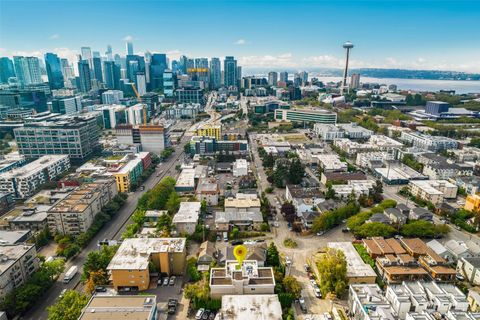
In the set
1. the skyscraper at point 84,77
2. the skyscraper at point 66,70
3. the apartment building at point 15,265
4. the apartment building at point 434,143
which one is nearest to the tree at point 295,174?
the apartment building at point 15,265

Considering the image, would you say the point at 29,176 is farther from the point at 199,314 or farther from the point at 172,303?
the point at 199,314

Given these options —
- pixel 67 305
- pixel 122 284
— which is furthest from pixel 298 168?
pixel 67 305

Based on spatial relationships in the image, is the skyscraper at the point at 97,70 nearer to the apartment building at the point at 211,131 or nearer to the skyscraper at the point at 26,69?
the skyscraper at the point at 26,69

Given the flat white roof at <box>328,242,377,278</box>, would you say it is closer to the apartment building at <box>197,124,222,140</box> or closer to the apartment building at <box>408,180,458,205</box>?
the apartment building at <box>408,180,458,205</box>

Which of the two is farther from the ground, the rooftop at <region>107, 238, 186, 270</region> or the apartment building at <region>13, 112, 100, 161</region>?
the apartment building at <region>13, 112, 100, 161</region>

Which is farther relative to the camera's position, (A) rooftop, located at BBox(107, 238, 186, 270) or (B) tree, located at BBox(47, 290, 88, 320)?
(A) rooftop, located at BBox(107, 238, 186, 270)

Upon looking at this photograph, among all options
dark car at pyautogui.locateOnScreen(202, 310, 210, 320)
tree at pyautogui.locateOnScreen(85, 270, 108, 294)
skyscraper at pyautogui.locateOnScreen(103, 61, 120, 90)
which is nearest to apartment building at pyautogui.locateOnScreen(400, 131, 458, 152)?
dark car at pyautogui.locateOnScreen(202, 310, 210, 320)

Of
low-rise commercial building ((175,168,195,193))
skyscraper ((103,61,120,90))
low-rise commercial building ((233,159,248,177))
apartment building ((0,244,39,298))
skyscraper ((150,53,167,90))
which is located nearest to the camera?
apartment building ((0,244,39,298))

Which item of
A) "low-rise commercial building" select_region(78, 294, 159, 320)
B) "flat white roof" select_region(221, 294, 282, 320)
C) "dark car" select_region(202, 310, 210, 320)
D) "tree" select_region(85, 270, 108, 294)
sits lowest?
"dark car" select_region(202, 310, 210, 320)
